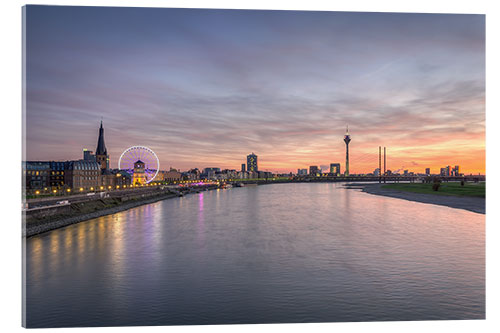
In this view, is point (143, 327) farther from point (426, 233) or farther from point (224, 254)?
point (426, 233)

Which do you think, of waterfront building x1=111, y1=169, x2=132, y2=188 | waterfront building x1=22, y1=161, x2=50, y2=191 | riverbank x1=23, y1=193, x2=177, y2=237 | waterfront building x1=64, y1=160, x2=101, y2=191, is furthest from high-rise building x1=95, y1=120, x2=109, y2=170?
riverbank x1=23, y1=193, x2=177, y2=237

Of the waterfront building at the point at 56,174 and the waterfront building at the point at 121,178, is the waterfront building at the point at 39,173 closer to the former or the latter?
the waterfront building at the point at 56,174

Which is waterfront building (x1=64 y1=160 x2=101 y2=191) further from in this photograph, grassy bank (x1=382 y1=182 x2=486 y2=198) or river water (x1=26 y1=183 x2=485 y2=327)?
grassy bank (x1=382 y1=182 x2=486 y2=198)

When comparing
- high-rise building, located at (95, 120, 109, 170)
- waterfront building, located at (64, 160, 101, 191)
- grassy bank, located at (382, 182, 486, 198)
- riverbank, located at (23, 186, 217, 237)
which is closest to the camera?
riverbank, located at (23, 186, 217, 237)

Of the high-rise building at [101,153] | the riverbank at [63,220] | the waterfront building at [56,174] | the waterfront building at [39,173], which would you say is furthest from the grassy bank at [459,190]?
the high-rise building at [101,153]

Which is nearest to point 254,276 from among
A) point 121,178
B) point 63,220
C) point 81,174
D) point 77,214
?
point 63,220

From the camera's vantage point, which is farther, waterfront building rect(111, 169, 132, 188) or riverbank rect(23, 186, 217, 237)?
waterfront building rect(111, 169, 132, 188)

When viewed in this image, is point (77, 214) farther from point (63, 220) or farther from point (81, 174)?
point (81, 174)
